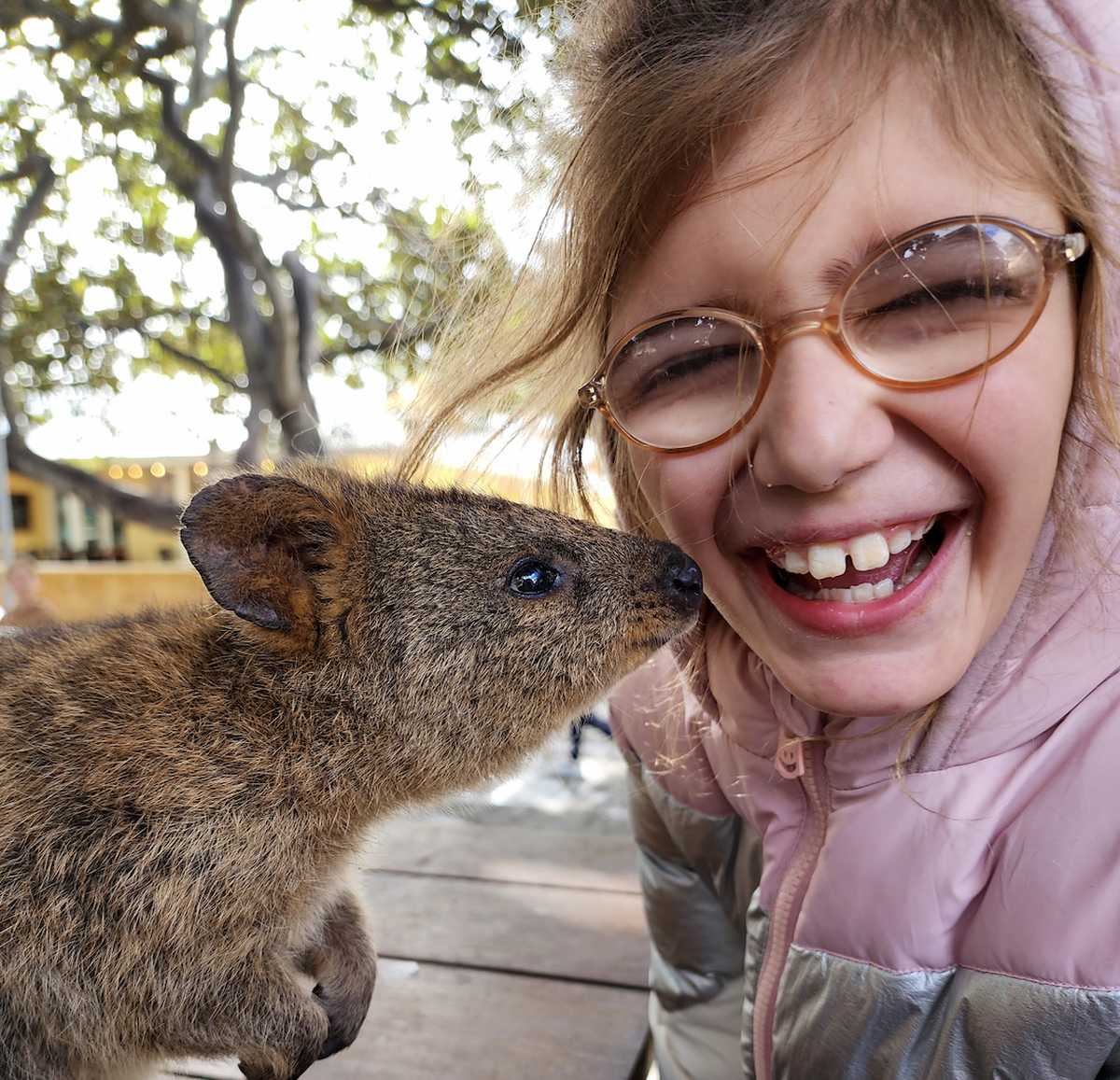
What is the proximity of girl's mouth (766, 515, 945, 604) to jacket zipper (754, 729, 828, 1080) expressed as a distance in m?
0.32

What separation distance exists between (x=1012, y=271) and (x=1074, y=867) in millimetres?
858

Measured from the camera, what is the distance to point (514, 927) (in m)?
2.16

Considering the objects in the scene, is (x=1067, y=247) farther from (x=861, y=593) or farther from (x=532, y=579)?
(x=532, y=579)

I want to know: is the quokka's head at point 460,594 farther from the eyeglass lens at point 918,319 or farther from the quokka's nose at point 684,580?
the eyeglass lens at point 918,319

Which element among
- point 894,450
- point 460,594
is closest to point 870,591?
point 894,450

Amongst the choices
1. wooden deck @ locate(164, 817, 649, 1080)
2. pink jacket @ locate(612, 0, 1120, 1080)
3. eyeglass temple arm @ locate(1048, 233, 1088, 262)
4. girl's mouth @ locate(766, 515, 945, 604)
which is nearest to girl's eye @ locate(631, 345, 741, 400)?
girl's mouth @ locate(766, 515, 945, 604)

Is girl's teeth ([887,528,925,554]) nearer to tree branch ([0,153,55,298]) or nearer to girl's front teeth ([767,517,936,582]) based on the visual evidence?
girl's front teeth ([767,517,936,582])

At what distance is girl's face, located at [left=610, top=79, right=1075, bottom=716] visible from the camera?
1.23 meters

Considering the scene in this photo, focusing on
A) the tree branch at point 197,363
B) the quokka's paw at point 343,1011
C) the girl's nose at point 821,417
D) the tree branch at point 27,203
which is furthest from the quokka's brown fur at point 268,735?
the tree branch at point 197,363

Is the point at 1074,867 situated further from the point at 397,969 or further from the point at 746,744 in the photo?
the point at 397,969

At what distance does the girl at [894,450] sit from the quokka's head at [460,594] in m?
0.17

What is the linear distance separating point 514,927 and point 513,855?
49 cm

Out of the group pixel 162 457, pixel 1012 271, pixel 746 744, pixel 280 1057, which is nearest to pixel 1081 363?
pixel 1012 271

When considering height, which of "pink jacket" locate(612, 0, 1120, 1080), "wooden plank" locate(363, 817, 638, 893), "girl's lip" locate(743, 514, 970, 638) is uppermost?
"girl's lip" locate(743, 514, 970, 638)
